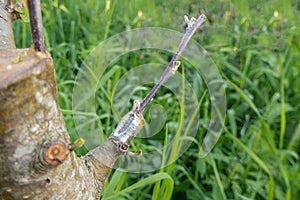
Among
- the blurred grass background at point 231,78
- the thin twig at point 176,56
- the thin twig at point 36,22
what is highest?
the thin twig at point 36,22

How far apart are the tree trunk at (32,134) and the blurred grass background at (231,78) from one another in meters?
0.49

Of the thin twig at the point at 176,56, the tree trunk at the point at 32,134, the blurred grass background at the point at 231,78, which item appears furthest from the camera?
the blurred grass background at the point at 231,78

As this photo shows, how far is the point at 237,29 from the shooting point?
2.59 meters

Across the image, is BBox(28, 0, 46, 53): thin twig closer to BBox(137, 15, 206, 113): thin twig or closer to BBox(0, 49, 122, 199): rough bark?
BBox(0, 49, 122, 199): rough bark

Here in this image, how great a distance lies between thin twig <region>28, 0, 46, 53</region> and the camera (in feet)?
1.96

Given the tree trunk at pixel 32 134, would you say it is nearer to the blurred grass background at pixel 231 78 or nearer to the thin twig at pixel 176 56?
the thin twig at pixel 176 56

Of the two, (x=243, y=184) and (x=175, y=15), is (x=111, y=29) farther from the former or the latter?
(x=243, y=184)

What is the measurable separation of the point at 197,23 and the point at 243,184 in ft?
3.49

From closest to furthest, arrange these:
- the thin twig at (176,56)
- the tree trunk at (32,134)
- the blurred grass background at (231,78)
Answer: the tree trunk at (32,134)
the thin twig at (176,56)
the blurred grass background at (231,78)

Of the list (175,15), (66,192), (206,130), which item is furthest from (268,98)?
(66,192)

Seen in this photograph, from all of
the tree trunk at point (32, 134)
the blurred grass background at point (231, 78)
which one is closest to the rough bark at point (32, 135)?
the tree trunk at point (32, 134)

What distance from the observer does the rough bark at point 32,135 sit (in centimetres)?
58

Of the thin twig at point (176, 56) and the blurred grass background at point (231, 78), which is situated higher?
the thin twig at point (176, 56)

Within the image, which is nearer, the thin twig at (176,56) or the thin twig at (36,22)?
the thin twig at (36,22)
